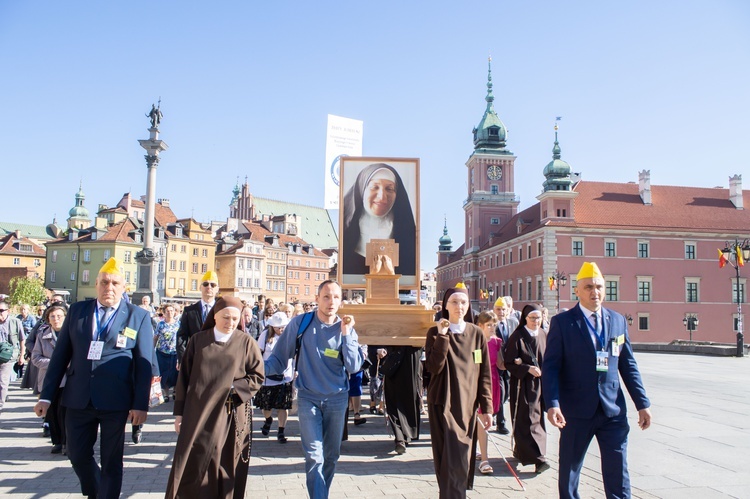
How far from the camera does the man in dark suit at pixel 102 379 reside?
4875 mm

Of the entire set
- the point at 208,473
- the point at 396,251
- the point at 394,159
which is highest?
the point at 394,159

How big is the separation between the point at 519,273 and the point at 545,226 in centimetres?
939

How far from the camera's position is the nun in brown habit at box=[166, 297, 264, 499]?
467 centimetres

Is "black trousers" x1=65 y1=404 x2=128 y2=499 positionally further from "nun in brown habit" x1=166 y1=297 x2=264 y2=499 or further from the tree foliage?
the tree foliage

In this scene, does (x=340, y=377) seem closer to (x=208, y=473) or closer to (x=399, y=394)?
(x=208, y=473)

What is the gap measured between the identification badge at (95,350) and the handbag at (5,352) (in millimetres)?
5396

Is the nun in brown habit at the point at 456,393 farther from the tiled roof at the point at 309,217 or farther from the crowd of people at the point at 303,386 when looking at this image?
the tiled roof at the point at 309,217

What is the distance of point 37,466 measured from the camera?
22.9 ft

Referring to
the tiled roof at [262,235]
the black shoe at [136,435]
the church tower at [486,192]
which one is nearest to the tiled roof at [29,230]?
the tiled roof at [262,235]

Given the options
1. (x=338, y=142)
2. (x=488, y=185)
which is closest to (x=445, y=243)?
(x=488, y=185)

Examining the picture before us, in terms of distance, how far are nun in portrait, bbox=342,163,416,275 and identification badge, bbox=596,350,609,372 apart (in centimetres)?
432

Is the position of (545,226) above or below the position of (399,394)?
above

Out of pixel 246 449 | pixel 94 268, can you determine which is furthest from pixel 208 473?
pixel 94 268

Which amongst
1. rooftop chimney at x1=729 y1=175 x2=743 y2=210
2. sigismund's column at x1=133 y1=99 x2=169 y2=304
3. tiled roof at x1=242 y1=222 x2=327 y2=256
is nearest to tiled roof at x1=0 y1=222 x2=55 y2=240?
tiled roof at x1=242 y1=222 x2=327 y2=256
